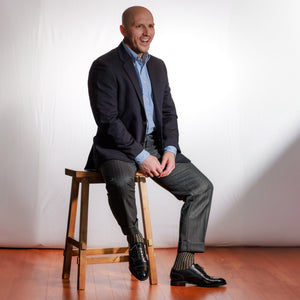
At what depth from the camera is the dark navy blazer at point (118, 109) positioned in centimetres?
279

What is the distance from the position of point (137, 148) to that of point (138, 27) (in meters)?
0.59

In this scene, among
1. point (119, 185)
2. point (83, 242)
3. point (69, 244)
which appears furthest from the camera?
point (69, 244)

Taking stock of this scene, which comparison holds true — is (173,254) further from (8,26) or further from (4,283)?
(8,26)

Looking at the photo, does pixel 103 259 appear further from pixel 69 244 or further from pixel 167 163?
pixel 167 163

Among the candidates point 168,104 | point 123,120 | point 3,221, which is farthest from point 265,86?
point 3,221

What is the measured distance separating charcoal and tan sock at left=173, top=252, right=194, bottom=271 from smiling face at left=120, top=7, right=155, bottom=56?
992 mm

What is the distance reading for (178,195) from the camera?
293 cm

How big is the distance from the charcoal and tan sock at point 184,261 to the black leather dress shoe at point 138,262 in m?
0.18

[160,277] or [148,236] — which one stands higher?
[148,236]

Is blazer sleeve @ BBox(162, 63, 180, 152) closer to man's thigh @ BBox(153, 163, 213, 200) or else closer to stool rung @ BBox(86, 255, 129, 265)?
man's thigh @ BBox(153, 163, 213, 200)

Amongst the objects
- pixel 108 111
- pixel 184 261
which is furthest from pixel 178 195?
pixel 108 111

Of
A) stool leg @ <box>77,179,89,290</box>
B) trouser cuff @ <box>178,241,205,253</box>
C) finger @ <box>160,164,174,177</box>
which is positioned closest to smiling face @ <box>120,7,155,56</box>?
finger @ <box>160,164,174,177</box>

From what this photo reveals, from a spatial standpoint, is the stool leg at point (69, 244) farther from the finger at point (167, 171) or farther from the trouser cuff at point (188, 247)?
the trouser cuff at point (188, 247)

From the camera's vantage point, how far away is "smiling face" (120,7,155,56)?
113 inches
